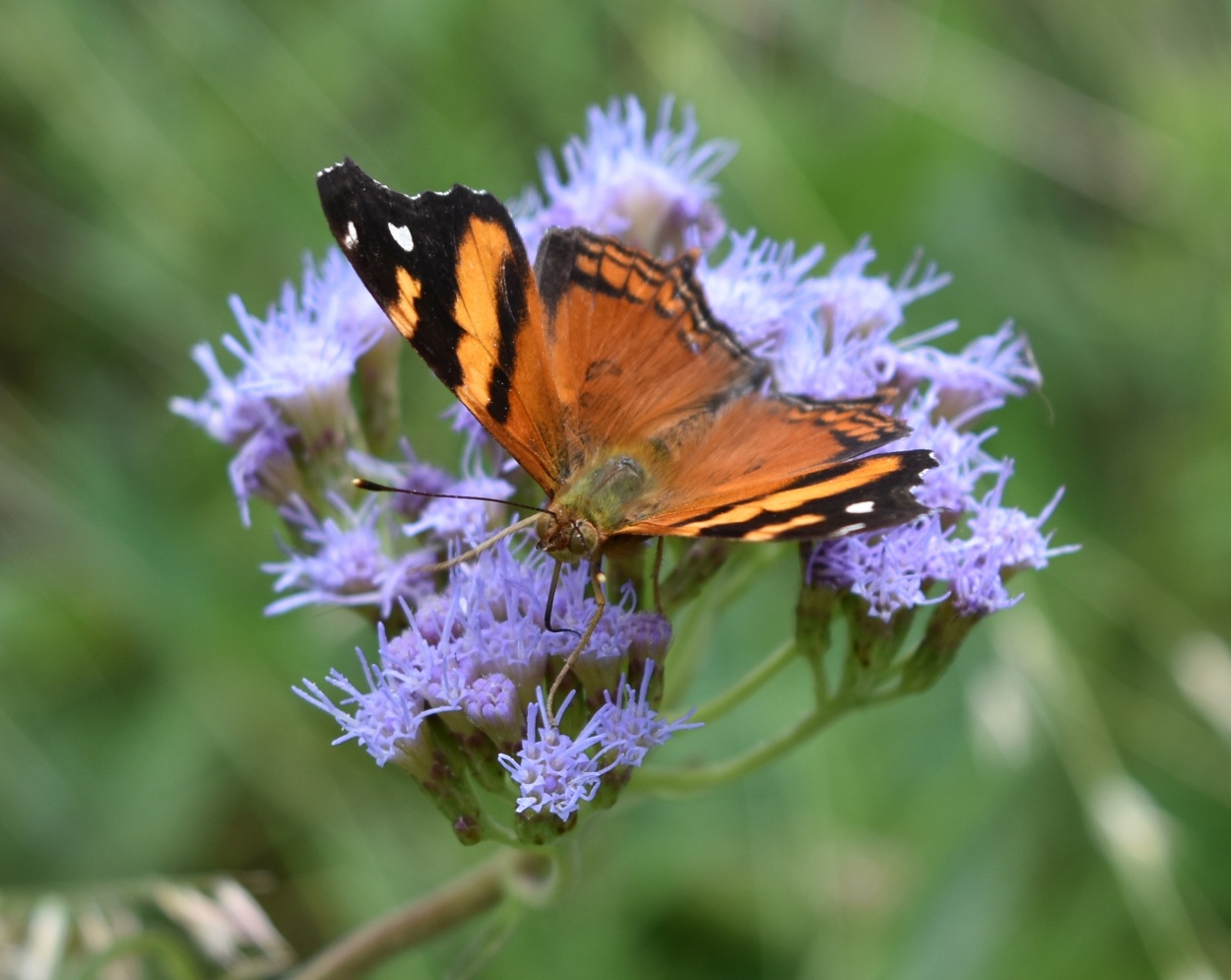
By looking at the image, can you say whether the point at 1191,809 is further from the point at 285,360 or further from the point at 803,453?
the point at 285,360

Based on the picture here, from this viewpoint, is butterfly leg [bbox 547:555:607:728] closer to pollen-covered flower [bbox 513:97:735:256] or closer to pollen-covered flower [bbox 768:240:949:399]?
pollen-covered flower [bbox 768:240:949:399]

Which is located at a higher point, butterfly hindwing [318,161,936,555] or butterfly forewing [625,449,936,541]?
butterfly hindwing [318,161,936,555]

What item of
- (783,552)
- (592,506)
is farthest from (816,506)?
(783,552)

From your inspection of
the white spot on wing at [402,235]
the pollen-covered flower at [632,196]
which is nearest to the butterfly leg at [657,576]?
the white spot on wing at [402,235]

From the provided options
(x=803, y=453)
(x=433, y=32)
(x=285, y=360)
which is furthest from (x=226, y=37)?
(x=803, y=453)

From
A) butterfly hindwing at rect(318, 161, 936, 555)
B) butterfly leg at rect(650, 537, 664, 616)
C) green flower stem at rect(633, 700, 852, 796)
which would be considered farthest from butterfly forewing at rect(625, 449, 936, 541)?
green flower stem at rect(633, 700, 852, 796)

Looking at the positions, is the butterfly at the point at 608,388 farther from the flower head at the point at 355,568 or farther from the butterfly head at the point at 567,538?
the flower head at the point at 355,568

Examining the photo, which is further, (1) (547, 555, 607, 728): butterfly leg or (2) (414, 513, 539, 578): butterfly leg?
(2) (414, 513, 539, 578): butterfly leg

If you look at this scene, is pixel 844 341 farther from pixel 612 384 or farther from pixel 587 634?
pixel 587 634
